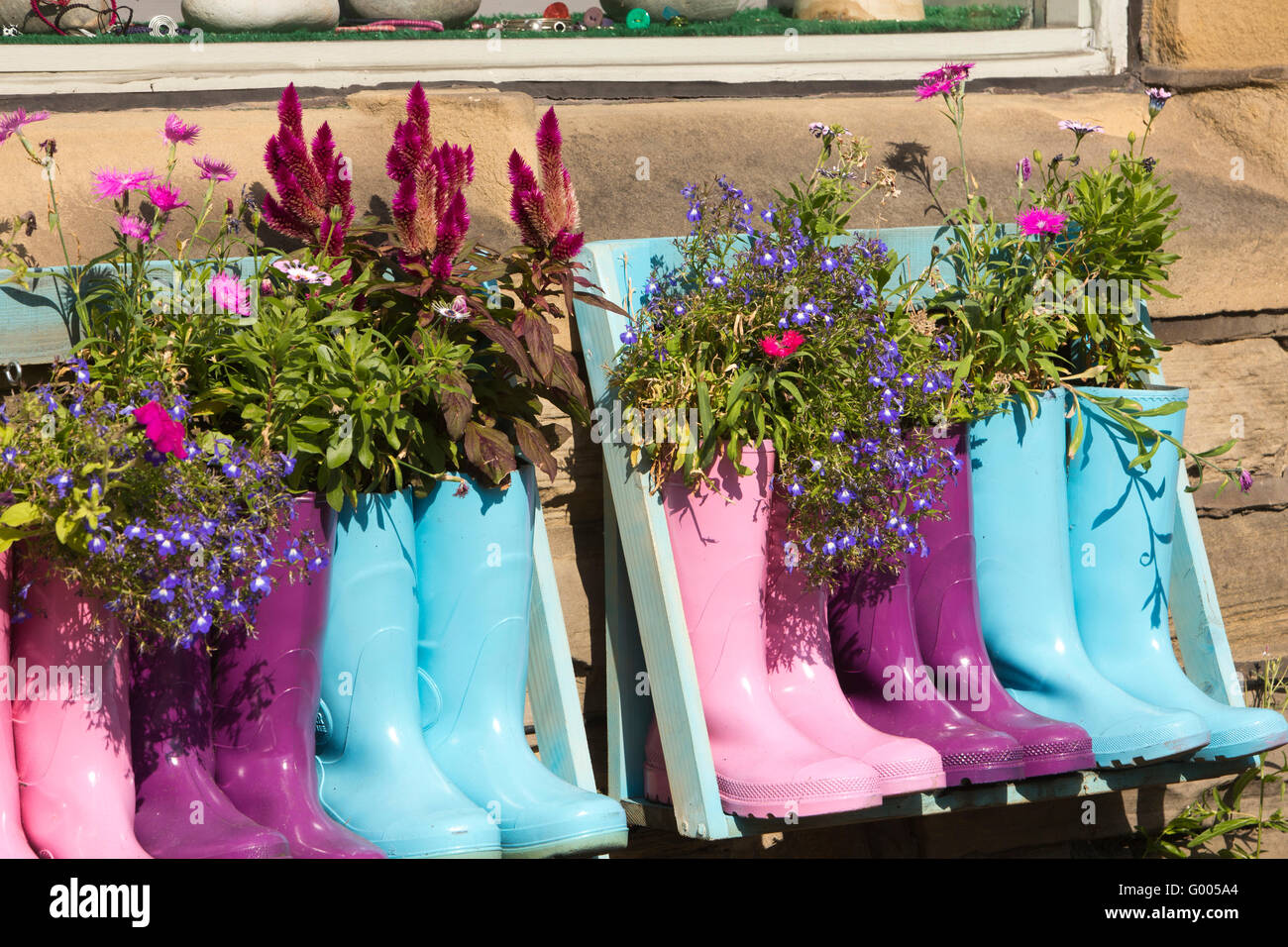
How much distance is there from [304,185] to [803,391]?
747mm

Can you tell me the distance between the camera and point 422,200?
1816 mm

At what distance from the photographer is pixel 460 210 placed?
1826mm

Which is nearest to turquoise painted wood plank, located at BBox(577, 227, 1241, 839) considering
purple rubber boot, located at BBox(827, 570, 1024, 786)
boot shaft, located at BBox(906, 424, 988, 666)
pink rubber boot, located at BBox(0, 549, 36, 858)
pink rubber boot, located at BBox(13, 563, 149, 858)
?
purple rubber boot, located at BBox(827, 570, 1024, 786)

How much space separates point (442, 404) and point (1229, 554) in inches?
66.0

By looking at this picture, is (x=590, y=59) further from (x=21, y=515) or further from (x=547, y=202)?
(x=21, y=515)

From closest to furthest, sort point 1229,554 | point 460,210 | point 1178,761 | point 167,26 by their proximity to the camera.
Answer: point 460,210
point 1178,761
point 167,26
point 1229,554

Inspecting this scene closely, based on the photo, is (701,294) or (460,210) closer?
(460,210)

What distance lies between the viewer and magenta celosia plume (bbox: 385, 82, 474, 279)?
1.82 meters

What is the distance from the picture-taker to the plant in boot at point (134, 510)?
1.52 m

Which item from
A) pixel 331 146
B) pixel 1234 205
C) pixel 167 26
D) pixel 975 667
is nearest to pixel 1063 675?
pixel 975 667

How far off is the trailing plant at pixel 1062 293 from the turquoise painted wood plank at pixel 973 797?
475 mm

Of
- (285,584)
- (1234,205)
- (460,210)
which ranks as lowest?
(285,584)

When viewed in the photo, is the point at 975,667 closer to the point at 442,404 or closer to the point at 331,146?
the point at 442,404

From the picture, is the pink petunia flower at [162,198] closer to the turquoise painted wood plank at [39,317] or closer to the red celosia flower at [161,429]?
the turquoise painted wood plank at [39,317]
